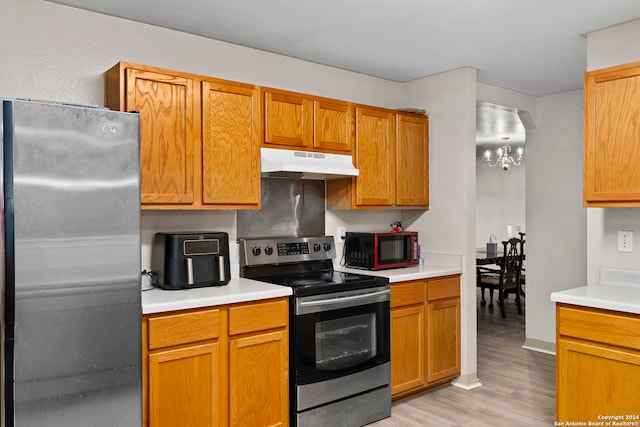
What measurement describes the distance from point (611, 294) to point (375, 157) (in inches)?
69.5

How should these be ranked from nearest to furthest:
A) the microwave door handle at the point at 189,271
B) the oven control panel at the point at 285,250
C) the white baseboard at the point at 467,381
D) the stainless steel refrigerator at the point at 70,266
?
the stainless steel refrigerator at the point at 70,266
the microwave door handle at the point at 189,271
the oven control panel at the point at 285,250
the white baseboard at the point at 467,381

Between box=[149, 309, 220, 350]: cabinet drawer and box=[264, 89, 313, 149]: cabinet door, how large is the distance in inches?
46.0

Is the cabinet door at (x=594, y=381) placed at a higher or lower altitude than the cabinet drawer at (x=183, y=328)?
lower

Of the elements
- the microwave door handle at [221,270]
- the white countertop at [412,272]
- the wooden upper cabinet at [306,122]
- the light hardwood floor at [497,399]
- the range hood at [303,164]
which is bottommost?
the light hardwood floor at [497,399]

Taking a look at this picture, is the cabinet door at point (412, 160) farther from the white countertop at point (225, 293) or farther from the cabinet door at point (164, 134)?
the cabinet door at point (164, 134)

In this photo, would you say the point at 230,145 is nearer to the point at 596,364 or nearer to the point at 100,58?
the point at 100,58

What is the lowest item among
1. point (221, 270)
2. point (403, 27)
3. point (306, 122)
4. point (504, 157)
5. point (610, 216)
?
point (221, 270)

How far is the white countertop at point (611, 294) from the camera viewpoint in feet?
8.18

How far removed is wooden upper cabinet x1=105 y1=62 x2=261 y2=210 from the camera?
267 cm

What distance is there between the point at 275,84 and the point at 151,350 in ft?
6.50

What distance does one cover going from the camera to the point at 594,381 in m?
2.60

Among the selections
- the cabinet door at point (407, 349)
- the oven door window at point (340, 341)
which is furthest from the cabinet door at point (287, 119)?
the cabinet door at point (407, 349)

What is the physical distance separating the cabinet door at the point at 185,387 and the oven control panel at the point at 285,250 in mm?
810

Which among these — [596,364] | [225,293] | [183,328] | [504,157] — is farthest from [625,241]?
[504,157]
